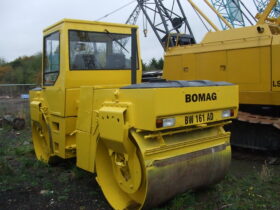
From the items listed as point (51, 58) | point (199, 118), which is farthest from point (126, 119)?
point (51, 58)

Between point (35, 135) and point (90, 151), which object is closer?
point (90, 151)

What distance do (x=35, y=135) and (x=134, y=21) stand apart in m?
24.4

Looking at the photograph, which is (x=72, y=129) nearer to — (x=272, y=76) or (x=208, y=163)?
(x=208, y=163)

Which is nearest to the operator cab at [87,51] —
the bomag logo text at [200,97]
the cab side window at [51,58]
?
the cab side window at [51,58]

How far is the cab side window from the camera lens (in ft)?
17.7

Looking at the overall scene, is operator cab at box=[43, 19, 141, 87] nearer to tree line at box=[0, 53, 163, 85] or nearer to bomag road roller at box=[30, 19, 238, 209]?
bomag road roller at box=[30, 19, 238, 209]

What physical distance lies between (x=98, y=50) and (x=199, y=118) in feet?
7.19

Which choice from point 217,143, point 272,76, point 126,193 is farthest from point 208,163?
point 272,76

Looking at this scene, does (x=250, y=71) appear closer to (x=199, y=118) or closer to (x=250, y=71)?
(x=250, y=71)

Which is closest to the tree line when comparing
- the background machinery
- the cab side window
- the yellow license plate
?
the background machinery

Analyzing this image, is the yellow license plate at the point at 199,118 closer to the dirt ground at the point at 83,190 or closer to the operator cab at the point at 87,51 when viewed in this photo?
the dirt ground at the point at 83,190

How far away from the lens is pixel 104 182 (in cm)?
436

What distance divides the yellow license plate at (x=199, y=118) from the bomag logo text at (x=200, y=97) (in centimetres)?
16

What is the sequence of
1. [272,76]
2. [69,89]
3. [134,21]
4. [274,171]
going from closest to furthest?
[69,89] < [274,171] < [272,76] < [134,21]
